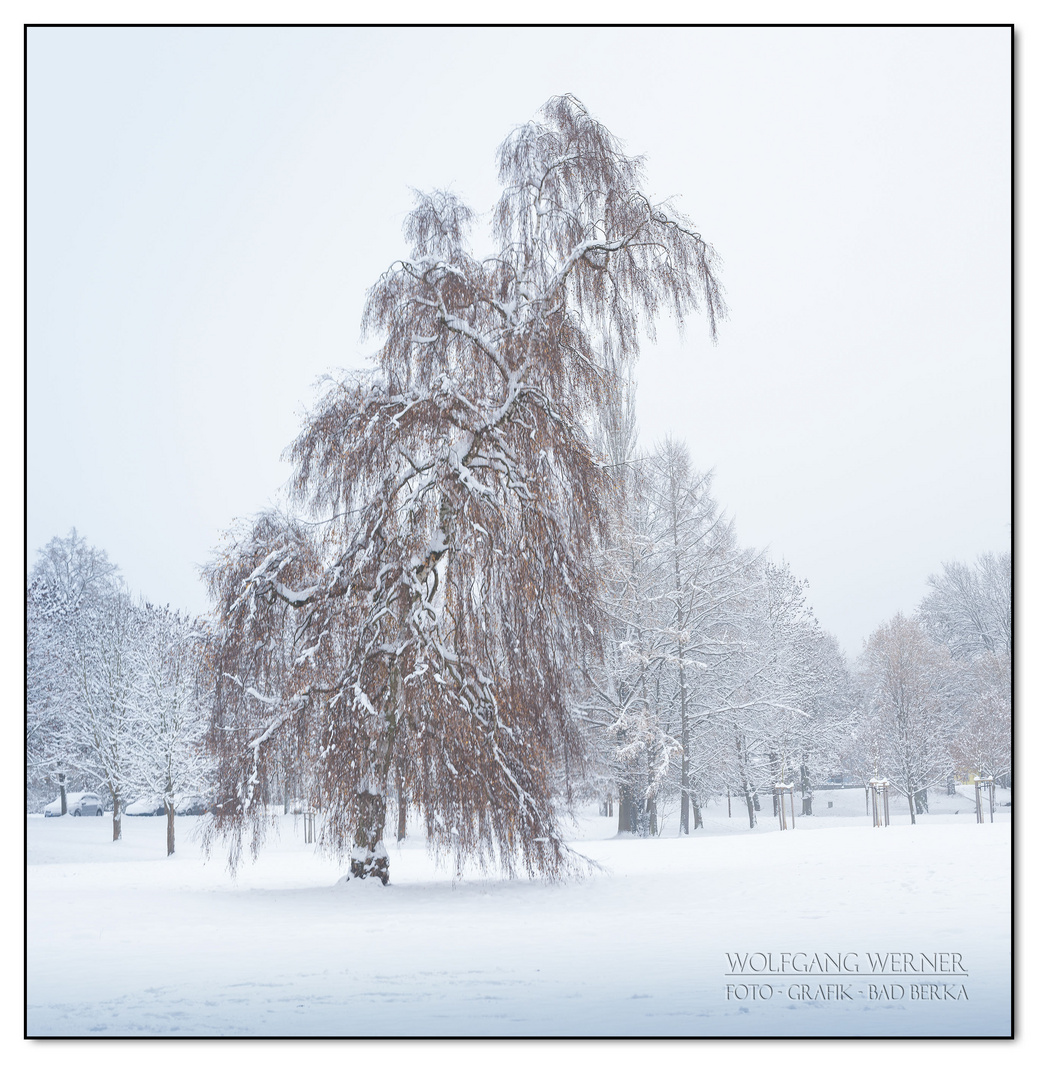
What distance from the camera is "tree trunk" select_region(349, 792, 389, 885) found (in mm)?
5645

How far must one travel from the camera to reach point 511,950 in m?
4.75

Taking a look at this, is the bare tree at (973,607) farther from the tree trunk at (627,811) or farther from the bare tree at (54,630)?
the bare tree at (54,630)

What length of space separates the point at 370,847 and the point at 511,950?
1.34 metres

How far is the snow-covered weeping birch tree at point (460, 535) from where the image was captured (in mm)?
5496

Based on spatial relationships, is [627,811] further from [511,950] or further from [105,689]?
[511,950]

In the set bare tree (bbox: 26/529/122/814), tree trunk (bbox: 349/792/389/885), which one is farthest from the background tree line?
tree trunk (bbox: 349/792/389/885)

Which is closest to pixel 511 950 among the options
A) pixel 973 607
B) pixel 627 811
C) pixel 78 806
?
pixel 973 607

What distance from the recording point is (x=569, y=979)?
461cm

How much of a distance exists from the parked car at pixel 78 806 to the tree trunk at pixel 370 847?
86.5 inches

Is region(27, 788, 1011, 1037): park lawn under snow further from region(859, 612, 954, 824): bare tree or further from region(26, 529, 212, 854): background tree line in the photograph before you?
region(859, 612, 954, 824): bare tree

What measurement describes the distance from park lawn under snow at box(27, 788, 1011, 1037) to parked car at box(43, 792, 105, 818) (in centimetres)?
63

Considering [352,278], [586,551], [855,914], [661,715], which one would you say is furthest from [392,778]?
[661,715]

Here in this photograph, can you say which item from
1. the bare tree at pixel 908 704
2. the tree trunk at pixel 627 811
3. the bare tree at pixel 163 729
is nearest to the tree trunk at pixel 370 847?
the bare tree at pixel 163 729

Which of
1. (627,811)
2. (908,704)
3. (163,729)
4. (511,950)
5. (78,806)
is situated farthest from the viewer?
(163,729)
